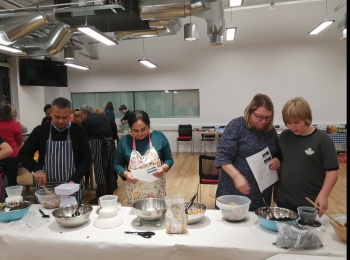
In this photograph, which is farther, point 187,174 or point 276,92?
point 276,92

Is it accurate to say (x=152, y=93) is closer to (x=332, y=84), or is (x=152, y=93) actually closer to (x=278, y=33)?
(x=278, y=33)

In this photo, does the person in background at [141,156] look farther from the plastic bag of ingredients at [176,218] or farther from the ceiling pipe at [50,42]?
the ceiling pipe at [50,42]

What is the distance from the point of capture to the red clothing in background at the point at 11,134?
3676 mm

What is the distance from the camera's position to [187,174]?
5.59 m

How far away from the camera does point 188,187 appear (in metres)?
4.69

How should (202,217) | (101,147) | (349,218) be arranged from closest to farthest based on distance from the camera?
1. (349,218)
2. (202,217)
3. (101,147)

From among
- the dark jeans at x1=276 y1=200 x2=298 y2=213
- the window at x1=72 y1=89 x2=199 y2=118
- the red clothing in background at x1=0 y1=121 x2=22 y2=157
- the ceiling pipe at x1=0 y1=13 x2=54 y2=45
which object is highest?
the ceiling pipe at x1=0 y1=13 x2=54 y2=45

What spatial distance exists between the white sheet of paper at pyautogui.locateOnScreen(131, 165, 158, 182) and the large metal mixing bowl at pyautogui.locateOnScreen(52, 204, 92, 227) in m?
0.37

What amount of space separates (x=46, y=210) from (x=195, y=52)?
6.94 meters

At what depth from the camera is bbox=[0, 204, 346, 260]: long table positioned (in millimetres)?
1282

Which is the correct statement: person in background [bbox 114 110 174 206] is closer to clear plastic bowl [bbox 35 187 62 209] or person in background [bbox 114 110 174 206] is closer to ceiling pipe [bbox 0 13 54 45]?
clear plastic bowl [bbox 35 187 62 209]

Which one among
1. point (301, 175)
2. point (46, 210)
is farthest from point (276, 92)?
point (46, 210)

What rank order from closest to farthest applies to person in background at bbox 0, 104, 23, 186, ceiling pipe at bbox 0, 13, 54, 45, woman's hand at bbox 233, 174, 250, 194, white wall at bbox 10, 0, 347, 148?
woman's hand at bbox 233, 174, 250, 194, person in background at bbox 0, 104, 23, 186, ceiling pipe at bbox 0, 13, 54, 45, white wall at bbox 10, 0, 347, 148

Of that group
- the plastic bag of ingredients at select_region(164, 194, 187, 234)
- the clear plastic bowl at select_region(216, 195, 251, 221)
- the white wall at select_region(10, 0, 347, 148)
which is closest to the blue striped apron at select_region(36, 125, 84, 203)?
the plastic bag of ingredients at select_region(164, 194, 187, 234)
